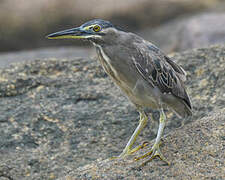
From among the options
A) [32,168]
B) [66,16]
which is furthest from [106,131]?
[66,16]

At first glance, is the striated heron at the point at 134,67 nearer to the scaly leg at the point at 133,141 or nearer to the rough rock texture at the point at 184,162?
the scaly leg at the point at 133,141

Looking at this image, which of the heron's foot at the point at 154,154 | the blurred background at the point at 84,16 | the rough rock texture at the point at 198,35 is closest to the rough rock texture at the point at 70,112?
the heron's foot at the point at 154,154

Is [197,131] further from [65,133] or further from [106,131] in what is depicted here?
[65,133]

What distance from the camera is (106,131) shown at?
5.31 metres

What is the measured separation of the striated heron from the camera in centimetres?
434

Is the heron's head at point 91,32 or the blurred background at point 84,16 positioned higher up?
the heron's head at point 91,32

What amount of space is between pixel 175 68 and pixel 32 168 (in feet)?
6.10

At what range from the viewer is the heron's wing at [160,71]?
14.9 ft

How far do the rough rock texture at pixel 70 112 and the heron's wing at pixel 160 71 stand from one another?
481 millimetres

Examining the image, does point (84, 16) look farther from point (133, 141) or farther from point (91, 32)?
point (91, 32)

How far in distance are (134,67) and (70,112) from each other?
136 centimetres

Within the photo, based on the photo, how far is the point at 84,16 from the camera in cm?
1292

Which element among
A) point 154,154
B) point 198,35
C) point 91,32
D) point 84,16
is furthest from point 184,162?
point 84,16

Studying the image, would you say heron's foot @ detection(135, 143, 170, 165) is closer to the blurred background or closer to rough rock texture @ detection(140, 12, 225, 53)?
rough rock texture @ detection(140, 12, 225, 53)
